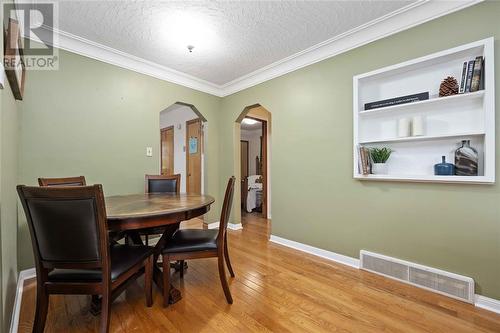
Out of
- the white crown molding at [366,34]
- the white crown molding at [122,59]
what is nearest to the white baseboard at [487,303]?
the white crown molding at [366,34]

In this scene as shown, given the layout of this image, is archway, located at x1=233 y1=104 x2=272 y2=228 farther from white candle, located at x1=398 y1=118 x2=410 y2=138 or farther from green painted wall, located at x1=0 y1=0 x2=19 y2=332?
green painted wall, located at x1=0 y1=0 x2=19 y2=332

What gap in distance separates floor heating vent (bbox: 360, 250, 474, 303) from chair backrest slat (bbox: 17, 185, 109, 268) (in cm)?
226

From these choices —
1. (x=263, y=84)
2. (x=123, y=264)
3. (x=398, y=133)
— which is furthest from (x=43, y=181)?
(x=398, y=133)

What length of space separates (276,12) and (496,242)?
98.8 inches

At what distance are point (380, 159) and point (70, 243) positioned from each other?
8.18ft

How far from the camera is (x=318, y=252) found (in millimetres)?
2592

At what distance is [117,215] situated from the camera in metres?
1.40

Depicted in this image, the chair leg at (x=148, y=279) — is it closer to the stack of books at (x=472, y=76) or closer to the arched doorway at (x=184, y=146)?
the stack of books at (x=472, y=76)

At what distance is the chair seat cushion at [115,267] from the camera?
1.23 metres

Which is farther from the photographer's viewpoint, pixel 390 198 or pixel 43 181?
pixel 390 198

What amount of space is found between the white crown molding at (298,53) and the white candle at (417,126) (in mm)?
836

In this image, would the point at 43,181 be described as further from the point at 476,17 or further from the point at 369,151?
the point at 476,17

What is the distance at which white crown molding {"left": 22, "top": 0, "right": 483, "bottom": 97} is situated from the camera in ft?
6.07

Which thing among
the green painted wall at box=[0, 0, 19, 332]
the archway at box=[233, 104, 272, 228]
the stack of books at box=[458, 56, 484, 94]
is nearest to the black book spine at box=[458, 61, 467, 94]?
the stack of books at box=[458, 56, 484, 94]
